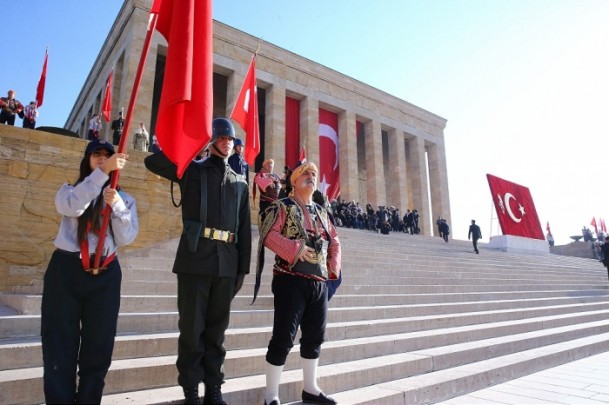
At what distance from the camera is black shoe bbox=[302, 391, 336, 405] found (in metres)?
2.85

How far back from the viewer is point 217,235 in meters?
2.67

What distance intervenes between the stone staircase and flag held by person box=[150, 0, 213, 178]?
5.32 ft

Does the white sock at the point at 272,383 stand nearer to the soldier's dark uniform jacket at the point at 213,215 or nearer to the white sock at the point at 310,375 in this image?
the white sock at the point at 310,375

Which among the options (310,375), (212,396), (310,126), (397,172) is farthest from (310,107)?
(212,396)

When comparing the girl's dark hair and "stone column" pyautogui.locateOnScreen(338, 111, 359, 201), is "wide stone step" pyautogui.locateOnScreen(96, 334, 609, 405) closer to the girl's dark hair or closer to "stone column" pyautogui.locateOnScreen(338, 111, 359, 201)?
the girl's dark hair

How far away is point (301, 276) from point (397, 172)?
2494 cm

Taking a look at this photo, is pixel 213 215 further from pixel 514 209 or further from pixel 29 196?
pixel 514 209

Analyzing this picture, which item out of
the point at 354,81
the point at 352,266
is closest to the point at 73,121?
the point at 354,81

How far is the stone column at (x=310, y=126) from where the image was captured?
72.7 feet

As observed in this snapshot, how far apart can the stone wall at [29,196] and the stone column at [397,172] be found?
72.3 ft

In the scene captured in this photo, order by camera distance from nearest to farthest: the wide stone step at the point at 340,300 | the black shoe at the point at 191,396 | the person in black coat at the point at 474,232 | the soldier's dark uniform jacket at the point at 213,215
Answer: the black shoe at the point at 191,396
the soldier's dark uniform jacket at the point at 213,215
the wide stone step at the point at 340,300
the person in black coat at the point at 474,232

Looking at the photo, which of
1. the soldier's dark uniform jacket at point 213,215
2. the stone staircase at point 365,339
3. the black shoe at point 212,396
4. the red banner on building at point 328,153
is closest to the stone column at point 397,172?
the red banner on building at point 328,153

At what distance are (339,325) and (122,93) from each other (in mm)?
16704

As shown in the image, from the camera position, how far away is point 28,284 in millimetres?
6137
